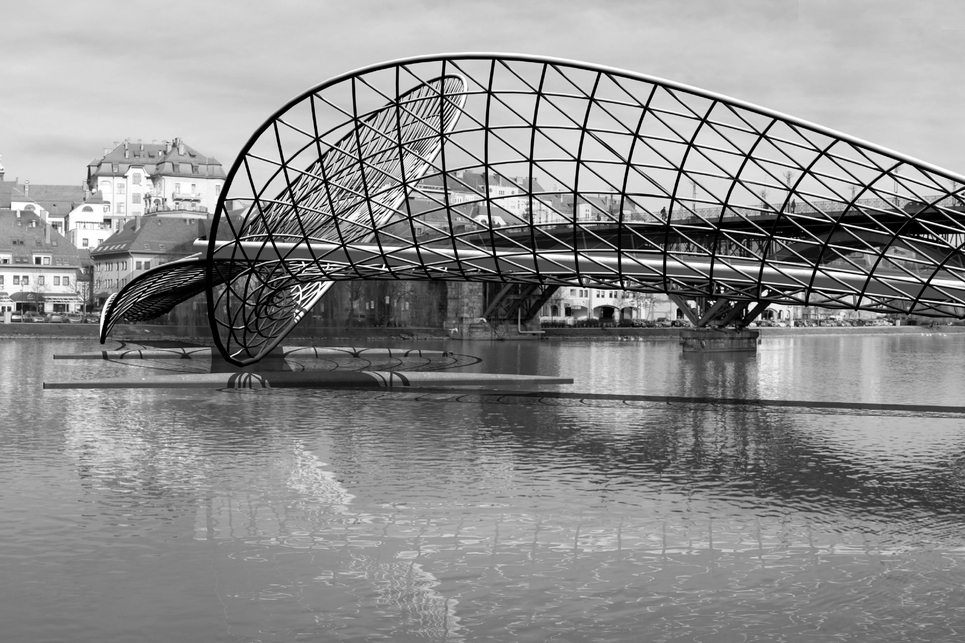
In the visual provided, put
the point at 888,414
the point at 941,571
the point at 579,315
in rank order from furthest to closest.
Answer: the point at 579,315 < the point at 888,414 < the point at 941,571

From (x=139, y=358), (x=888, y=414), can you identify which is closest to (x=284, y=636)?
(x=888, y=414)

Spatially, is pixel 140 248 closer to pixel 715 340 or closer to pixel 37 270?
pixel 37 270

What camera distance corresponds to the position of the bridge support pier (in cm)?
10814

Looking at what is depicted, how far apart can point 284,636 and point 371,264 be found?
3636 cm

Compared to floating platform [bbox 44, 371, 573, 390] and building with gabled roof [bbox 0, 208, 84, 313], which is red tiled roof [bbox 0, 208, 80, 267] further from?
floating platform [bbox 44, 371, 573, 390]

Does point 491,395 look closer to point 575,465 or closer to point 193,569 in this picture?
point 575,465

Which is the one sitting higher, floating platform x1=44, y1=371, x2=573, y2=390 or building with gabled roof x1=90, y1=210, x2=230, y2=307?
building with gabled roof x1=90, y1=210, x2=230, y2=307

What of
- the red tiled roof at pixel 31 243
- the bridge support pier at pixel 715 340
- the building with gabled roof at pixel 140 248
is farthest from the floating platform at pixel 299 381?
the red tiled roof at pixel 31 243

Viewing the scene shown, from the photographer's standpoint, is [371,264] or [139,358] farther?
[139,358]

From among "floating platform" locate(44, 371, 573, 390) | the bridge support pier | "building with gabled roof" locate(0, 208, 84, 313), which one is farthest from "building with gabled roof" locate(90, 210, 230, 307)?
"floating platform" locate(44, 371, 573, 390)

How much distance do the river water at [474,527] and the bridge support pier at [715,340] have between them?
69.3 meters

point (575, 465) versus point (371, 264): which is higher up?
point (371, 264)

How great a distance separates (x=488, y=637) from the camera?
45.6 ft

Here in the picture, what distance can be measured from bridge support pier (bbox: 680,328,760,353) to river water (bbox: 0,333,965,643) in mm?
69327
